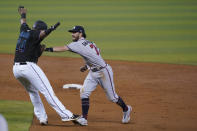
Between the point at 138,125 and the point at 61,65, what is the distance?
18.3ft

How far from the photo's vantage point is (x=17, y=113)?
8.66 m

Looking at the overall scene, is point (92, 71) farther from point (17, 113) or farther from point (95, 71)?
point (17, 113)

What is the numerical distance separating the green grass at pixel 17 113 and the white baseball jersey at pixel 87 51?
1523 millimetres

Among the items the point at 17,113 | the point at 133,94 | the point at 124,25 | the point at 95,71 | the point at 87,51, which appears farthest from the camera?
the point at 124,25

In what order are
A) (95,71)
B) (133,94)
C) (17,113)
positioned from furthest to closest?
(133,94) → (17,113) → (95,71)

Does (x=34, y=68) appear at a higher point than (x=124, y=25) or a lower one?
higher

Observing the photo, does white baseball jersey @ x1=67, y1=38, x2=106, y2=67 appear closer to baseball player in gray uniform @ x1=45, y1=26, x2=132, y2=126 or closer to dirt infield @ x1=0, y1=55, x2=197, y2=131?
baseball player in gray uniform @ x1=45, y1=26, x2=132, y2=126

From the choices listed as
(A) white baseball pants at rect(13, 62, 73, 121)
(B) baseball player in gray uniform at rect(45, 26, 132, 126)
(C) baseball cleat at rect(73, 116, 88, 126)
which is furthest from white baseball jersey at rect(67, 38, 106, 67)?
(C) baseball cleat at rect(73, 116, 88, 126)

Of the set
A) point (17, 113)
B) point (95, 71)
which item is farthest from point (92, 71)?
point (17, 113)

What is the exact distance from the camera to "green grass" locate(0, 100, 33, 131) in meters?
7.72

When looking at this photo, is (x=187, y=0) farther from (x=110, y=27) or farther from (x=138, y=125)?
(x=138, y=125)

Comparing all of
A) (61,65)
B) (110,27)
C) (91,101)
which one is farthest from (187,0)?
(91,101)

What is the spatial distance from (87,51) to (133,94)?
2813mm

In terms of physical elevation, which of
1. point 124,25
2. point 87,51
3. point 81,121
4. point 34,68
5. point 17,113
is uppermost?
point 87,51
